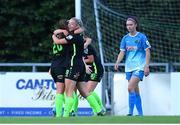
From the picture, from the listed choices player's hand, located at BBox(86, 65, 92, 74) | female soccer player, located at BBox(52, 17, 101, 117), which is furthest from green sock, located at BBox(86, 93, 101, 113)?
player's hand, located at BBox(86, 65, 92, 74)

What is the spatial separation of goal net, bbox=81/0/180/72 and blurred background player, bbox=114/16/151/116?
18.0ft

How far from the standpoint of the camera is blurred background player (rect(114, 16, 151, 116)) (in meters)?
16.1

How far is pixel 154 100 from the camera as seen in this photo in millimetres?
19188

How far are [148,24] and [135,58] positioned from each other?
771 cm

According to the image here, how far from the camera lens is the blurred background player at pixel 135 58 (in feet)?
52.9

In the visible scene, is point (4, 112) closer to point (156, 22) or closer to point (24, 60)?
point (156, 22)

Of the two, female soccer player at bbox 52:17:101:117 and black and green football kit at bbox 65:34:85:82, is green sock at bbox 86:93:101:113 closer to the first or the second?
female soccer player at bbox 52:17:101:117

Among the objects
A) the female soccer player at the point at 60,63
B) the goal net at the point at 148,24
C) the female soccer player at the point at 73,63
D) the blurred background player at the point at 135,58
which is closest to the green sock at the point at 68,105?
the female soccer player at the point at 73,63

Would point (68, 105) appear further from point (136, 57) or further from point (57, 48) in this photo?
point (136, 57)

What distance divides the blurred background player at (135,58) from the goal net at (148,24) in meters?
5.49

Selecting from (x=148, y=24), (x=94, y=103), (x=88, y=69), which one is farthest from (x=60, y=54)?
(x=148, y=24)

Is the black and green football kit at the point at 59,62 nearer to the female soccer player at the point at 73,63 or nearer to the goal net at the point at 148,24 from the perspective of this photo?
the female soccer player at the point at 73,63

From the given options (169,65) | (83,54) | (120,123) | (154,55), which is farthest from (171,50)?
(120,123)

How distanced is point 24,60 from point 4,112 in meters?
8.57
